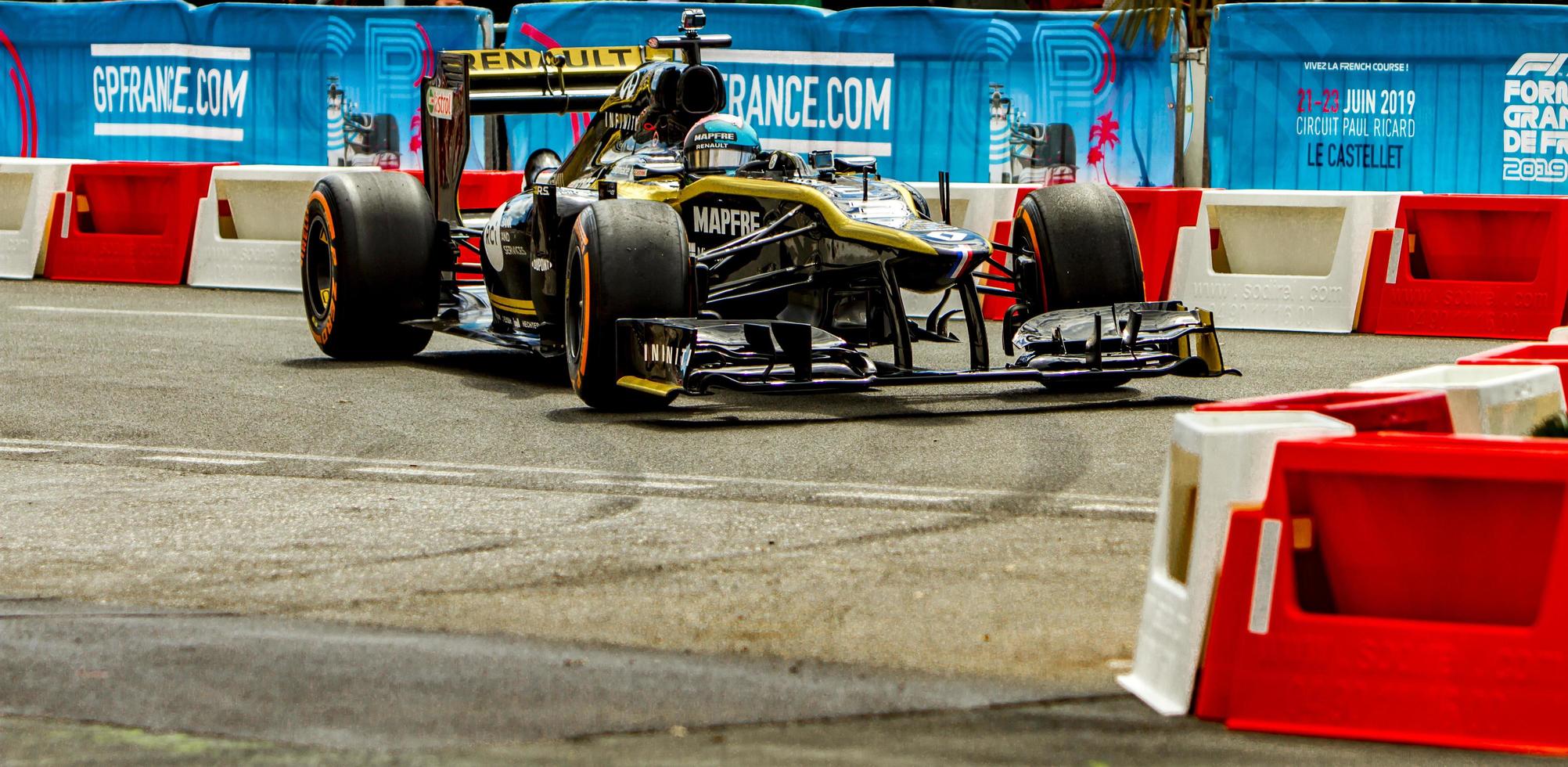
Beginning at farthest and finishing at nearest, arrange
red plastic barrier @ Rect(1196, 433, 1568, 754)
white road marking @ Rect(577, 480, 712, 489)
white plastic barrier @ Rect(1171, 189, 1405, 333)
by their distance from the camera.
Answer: white plastic barrier @ Rect(1171, 189, 1405, 333) → white road marking @ Rect(577, 480, 712, 489) → red plastic barrier @ Rect(1196, 433, 1568, 754)

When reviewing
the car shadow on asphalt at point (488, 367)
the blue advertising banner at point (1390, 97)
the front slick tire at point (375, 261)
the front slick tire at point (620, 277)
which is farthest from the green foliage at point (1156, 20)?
the front slick tire at point (620, 277)

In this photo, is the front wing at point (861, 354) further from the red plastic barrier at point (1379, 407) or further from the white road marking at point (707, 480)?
the red plastic barrier at point (1379, 407)

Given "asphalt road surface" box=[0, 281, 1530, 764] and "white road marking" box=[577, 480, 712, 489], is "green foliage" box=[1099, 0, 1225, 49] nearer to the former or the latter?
"asphalt road surface" box=[0, 281, 1530, 764]

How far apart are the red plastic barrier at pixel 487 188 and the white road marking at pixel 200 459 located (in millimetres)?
7409

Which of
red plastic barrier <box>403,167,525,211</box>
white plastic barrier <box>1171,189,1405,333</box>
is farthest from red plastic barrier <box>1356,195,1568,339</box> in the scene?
red plastic barrier <box>403,167,525,211</box>

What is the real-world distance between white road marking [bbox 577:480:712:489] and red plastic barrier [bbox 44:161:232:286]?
30.2 ft

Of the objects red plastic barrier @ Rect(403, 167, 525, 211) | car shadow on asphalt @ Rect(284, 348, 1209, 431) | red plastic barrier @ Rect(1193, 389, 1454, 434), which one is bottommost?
car shadow on asphalt @ Rect(284, 348, 1209, 431)

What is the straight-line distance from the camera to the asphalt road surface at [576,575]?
159 inches

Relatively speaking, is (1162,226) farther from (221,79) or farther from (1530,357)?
(221,79)

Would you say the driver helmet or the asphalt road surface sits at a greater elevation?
the driver helmet

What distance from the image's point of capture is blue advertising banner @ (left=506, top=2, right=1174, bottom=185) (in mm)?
15164

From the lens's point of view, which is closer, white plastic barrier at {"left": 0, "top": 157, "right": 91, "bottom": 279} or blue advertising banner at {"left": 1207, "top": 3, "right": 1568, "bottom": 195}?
blue advertising banner at {"left": 1207, "top": 3, "right": 1568, "bottom": 195}

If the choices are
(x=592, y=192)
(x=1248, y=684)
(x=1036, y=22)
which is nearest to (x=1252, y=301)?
(x=1036, y=22)

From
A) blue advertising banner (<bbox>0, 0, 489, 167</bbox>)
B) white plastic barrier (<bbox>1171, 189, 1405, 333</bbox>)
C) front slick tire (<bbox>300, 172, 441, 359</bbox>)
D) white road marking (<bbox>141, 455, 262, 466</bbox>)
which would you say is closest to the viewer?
white road marking (<bbox>141, 455, 262, 466</bbox>)
